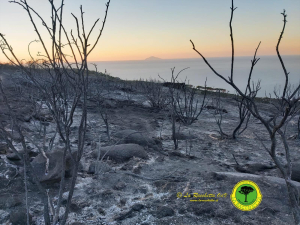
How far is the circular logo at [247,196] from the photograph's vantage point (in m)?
2.34

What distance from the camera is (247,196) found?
2359mm

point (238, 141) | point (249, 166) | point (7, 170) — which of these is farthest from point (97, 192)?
point (238, 141)

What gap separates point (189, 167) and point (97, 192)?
56.1 inches

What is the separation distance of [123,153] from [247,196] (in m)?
1.93

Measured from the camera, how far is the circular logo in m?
2.34

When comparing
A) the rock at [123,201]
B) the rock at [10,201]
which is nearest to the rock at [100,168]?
the rock at [123,201]

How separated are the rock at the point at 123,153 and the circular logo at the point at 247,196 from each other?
175 centimetres

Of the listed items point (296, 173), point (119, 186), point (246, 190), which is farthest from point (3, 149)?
point (296, 173)

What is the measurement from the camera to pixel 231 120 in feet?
26.6

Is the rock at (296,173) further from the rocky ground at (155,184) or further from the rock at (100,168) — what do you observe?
the rock at (100,168)

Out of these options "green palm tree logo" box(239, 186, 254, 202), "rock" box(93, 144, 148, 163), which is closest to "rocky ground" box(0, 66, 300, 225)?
"rock" box(93, 144, 148, 163)

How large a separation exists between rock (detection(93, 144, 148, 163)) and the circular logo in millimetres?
1748

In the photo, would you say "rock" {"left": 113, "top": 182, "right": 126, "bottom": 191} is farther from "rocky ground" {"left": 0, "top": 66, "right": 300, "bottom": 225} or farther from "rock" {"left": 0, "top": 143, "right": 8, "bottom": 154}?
"rock" {"left": 0, "top": 143, "right": 8, "bottom": 154}

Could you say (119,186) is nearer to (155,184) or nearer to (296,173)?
(155,184)
